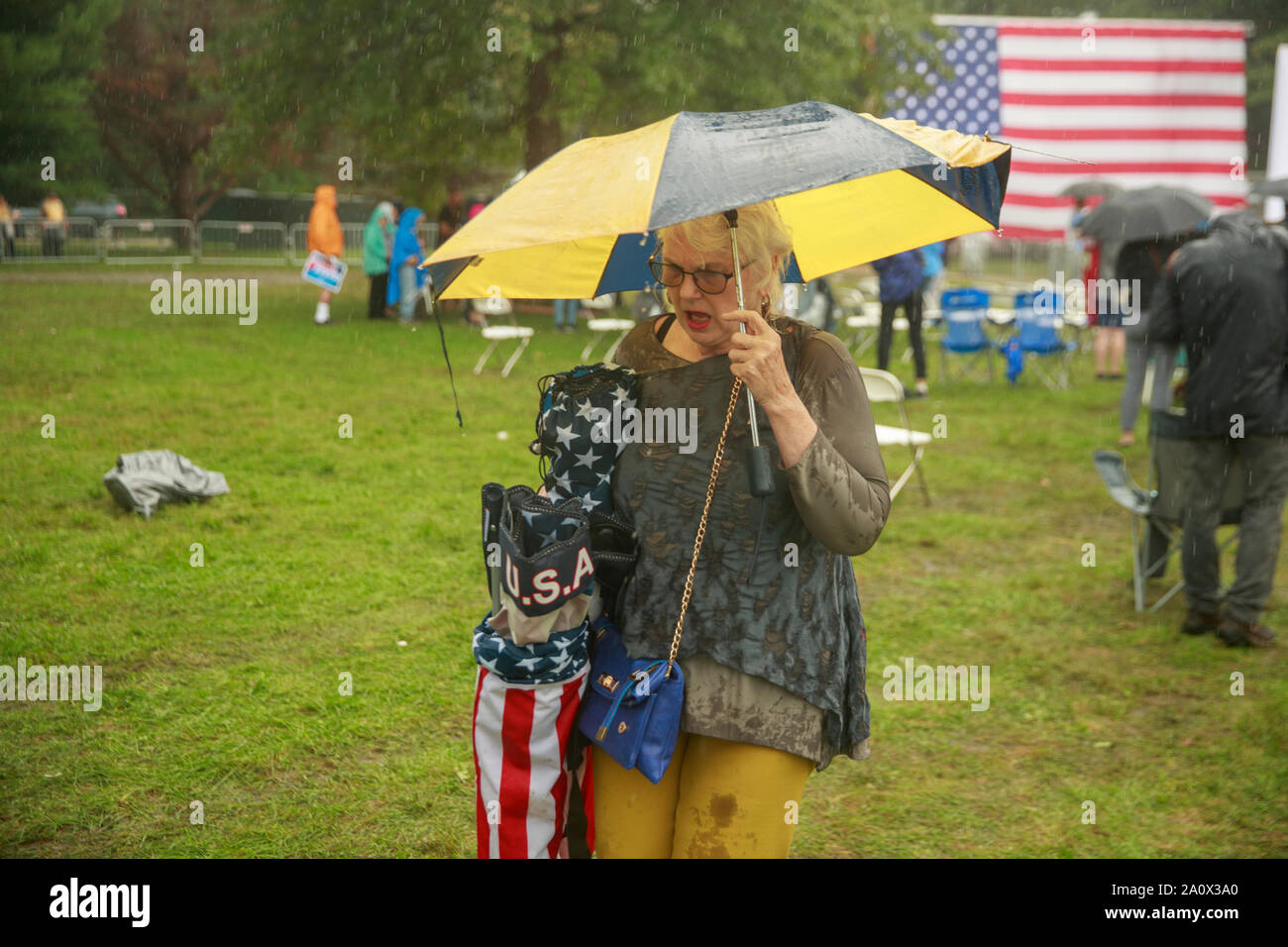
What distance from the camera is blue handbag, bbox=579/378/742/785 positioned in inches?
90.4

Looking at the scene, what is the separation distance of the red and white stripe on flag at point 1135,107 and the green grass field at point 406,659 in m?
12.1

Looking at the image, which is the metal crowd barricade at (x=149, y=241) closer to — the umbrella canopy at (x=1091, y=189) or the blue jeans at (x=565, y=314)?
the blue jeans at (x=565, y=314)

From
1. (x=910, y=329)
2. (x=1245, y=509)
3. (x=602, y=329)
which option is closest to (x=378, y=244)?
(x=602, y=329)

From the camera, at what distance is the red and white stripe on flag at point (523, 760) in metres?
2.36

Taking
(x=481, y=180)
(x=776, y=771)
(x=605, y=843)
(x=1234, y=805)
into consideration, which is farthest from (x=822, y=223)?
(x=481, y=180)

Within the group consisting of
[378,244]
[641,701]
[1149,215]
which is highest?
[378,244]

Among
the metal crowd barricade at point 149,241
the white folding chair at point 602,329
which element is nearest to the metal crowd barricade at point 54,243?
the metal crowd barricade at point 149,241

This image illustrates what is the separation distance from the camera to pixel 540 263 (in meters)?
2.84

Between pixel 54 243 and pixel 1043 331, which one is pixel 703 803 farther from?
pixel 54 243

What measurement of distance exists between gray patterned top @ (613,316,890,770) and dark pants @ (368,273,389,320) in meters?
18.1

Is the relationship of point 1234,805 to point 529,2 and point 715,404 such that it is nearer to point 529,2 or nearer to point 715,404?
point 715,404

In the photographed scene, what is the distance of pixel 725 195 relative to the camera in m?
2.05

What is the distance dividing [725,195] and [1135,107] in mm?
22171

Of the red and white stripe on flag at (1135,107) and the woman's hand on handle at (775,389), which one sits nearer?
the woman's hand on handle at (775,389)
